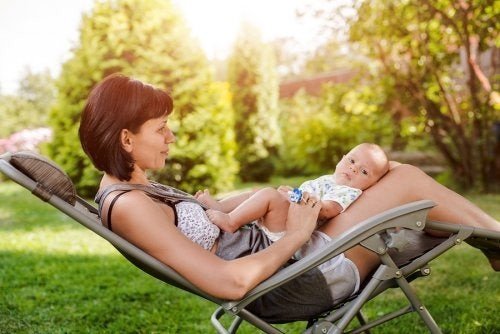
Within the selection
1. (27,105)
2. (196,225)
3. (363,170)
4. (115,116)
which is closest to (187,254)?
(196,225)

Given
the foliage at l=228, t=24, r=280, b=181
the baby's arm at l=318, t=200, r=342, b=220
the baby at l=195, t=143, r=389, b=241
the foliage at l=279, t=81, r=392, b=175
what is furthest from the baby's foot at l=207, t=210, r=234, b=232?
the foliage at l=228, t=24, r=280, b=181

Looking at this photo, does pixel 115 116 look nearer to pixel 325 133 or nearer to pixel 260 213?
pixel 260 213

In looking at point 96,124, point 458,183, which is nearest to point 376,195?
point 96,124

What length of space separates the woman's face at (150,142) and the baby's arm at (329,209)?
59cm

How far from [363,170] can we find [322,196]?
0.60 feet

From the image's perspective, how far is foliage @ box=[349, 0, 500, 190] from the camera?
319 inches

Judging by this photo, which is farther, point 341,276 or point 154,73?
point 154,73

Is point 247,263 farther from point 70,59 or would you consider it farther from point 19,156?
point 70,59

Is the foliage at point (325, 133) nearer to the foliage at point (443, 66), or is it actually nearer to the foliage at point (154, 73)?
the foliage at point (443, 66)

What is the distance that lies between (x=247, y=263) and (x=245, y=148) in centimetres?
1056

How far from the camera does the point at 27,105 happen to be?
2327cm

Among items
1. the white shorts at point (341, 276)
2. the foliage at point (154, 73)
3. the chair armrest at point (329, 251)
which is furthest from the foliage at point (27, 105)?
the chair armrest at point (329, 251)

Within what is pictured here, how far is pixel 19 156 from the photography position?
1878mm

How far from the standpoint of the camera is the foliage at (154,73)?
8.47 metres
